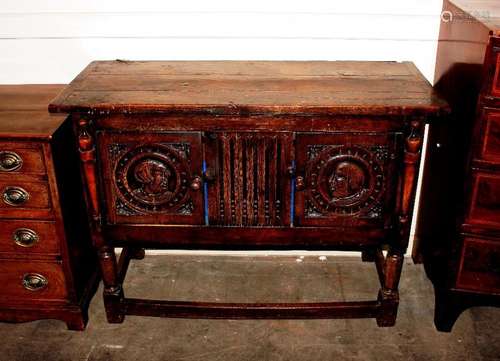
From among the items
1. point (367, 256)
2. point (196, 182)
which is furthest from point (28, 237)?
point (367, 256)

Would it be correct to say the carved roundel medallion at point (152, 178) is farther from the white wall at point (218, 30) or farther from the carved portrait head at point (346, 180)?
the white wall at point (218, 30)

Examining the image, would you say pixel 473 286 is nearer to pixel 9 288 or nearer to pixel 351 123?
pixel 351 123

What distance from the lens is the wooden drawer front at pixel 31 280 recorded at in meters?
2.34

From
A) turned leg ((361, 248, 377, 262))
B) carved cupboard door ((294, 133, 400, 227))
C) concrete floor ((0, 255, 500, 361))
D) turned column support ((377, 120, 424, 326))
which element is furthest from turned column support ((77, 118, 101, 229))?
turned leg ((361, 248, 377, 262))

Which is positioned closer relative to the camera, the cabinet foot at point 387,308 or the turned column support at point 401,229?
the turned column support at point 401,229

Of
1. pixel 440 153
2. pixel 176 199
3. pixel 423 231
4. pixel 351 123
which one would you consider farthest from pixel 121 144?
pixel 423 231

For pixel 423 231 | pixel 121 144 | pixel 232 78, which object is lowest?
pixel 423 231

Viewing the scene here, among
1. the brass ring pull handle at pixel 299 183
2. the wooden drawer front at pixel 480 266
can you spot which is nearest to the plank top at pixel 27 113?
the brass ring pull handle at pixel 299 183

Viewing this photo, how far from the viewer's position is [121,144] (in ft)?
6.77

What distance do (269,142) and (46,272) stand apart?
1160 mm

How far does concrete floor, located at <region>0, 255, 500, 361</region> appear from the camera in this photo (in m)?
2.35

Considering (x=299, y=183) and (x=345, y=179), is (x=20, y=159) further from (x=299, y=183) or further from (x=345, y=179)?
(x=345, y=179)

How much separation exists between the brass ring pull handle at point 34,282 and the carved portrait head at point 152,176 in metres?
0.67

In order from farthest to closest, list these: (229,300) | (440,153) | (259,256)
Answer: (259,256)
(229,300)
(440,153)
